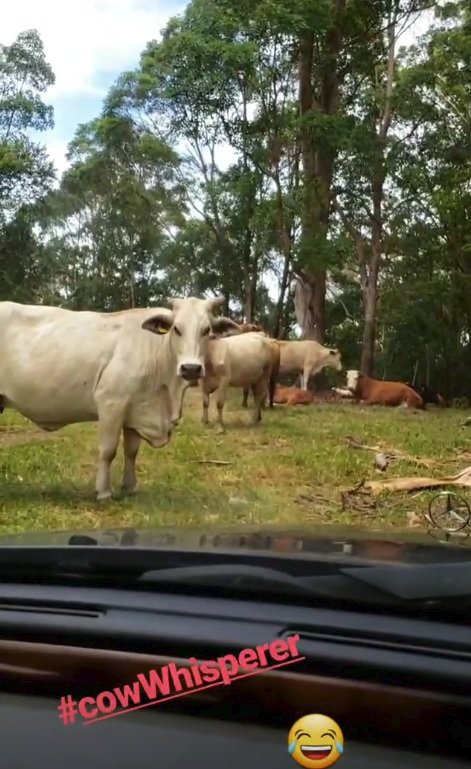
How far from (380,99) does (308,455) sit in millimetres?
3480

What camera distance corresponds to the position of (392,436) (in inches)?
202

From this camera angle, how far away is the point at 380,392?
23.2ft

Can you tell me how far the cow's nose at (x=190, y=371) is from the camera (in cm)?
359

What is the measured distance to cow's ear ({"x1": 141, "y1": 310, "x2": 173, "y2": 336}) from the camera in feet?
12.4

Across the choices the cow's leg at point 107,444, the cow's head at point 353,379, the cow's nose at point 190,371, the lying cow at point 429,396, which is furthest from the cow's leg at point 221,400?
the lying cow at point 429,396

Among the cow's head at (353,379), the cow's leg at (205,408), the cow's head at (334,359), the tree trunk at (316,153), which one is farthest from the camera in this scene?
the cow's head at (353,379)

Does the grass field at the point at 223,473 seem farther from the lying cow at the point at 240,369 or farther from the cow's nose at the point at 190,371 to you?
the cow's nose at the point at 190,371

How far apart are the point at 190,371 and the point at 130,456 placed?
1.95ft

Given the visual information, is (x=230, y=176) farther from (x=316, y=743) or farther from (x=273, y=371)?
(x=316, y=743)

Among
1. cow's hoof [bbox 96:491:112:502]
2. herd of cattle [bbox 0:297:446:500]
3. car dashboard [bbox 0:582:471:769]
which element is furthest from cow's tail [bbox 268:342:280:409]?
car dashboard [bbox 0:582:471:769]

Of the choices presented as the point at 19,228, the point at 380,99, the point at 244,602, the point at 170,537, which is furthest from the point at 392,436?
the point at 244,602

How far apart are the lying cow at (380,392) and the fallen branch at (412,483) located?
2.44m

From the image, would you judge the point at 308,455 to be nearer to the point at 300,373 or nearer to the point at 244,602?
the point at 300,373

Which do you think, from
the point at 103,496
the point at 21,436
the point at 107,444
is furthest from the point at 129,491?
the point at 21,436
